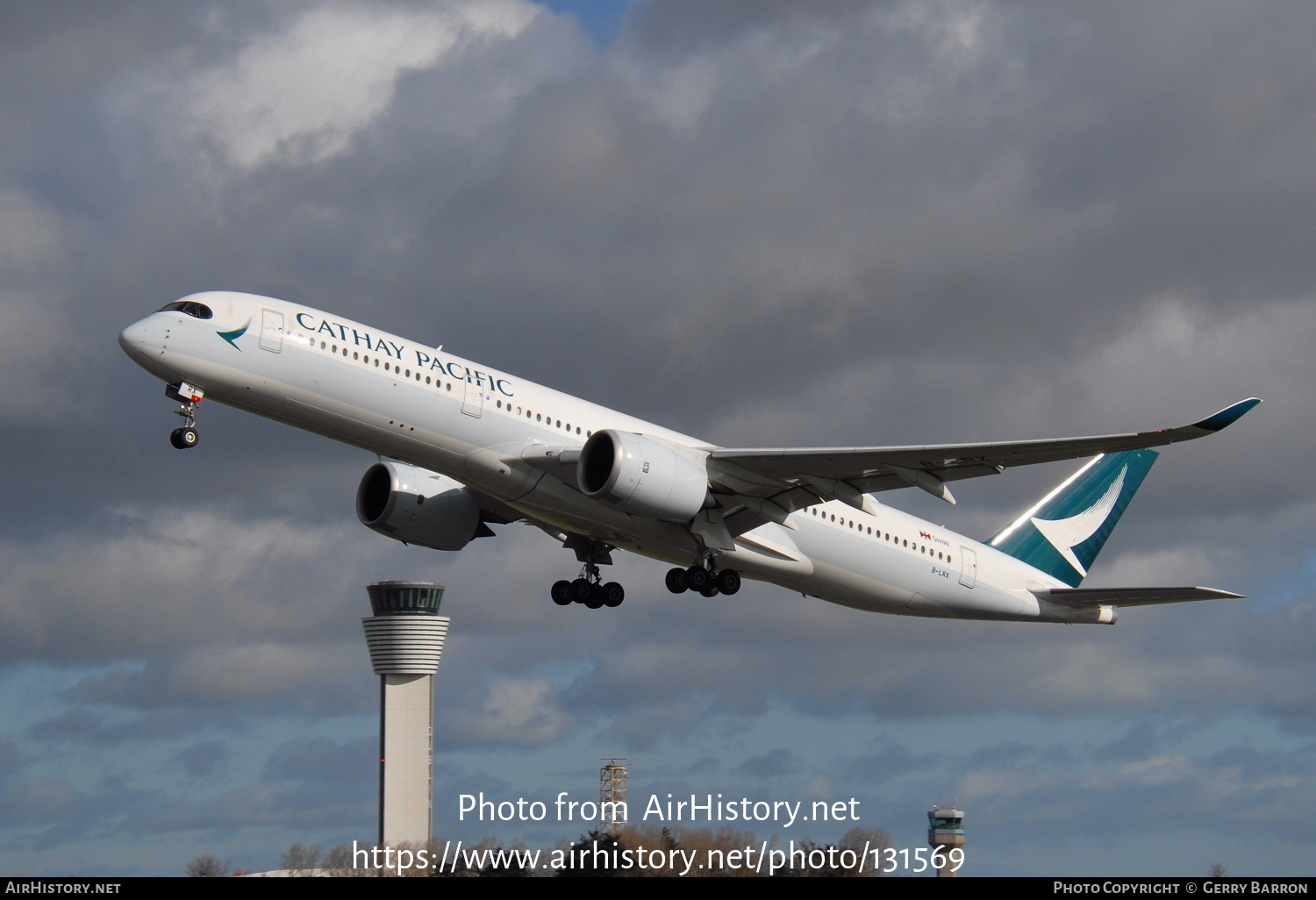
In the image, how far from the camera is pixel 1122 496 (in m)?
53.2

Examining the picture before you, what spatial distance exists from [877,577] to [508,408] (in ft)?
40.3

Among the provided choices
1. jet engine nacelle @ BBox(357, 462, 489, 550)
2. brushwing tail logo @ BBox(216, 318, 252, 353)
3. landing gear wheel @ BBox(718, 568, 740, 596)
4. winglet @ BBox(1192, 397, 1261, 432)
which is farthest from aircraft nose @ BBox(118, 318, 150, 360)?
winglet @ BBox(1192, 397, 1261, 432)

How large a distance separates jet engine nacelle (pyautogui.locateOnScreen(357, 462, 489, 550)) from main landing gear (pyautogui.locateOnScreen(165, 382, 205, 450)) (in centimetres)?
837

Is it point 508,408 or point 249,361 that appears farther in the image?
point 508,408

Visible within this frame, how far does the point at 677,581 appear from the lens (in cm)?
4138

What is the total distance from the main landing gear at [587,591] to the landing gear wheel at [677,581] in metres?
3.69

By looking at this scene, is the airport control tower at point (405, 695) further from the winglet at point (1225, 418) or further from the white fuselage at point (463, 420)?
the winglet at point (1225, 418)

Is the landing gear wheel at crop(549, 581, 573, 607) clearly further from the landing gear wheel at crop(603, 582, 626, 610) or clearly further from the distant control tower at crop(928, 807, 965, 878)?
the distant control tower at crop(928, 807, 965, 878)

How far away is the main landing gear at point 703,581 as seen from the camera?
41.0m

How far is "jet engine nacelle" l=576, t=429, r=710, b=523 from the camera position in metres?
37.1

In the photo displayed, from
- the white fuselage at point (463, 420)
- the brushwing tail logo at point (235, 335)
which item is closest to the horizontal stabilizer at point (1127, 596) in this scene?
the white fuselage at point (463, 420)
